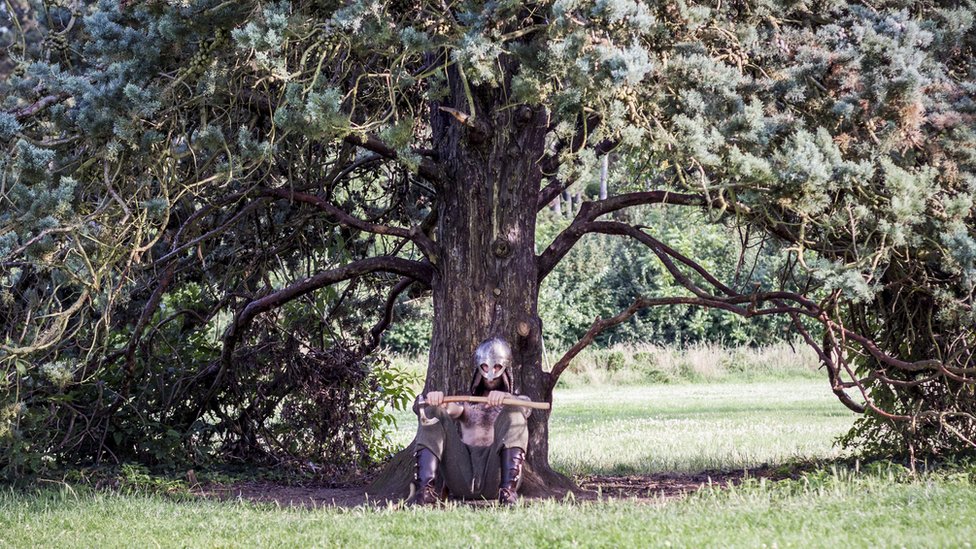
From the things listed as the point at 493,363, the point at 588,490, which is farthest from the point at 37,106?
the point at 588,490

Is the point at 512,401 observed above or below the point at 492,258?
below

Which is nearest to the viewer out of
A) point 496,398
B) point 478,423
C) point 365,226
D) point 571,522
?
Answer: point 571,522

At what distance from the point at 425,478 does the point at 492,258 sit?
1.78 m

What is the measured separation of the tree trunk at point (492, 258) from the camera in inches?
333

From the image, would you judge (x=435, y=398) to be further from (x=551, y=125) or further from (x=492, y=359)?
(x=551, y=125)

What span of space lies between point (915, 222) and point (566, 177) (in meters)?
2.43

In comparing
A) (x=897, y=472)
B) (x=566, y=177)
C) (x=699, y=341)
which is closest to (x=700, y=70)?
(x=566, y=177)

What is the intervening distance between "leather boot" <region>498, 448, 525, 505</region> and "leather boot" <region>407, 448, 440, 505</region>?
1.56 ft

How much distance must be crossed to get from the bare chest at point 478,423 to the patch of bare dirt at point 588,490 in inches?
17.8

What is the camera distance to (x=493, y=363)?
25.9 feet

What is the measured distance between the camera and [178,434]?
1002 cm

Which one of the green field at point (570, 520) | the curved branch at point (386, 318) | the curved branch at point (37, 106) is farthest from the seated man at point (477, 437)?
the curved branch at point (37, 106)

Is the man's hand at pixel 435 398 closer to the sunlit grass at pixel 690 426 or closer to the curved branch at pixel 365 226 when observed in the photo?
the curved branch at pixel 365 226

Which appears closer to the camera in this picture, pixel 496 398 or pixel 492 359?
pixel 496 398
